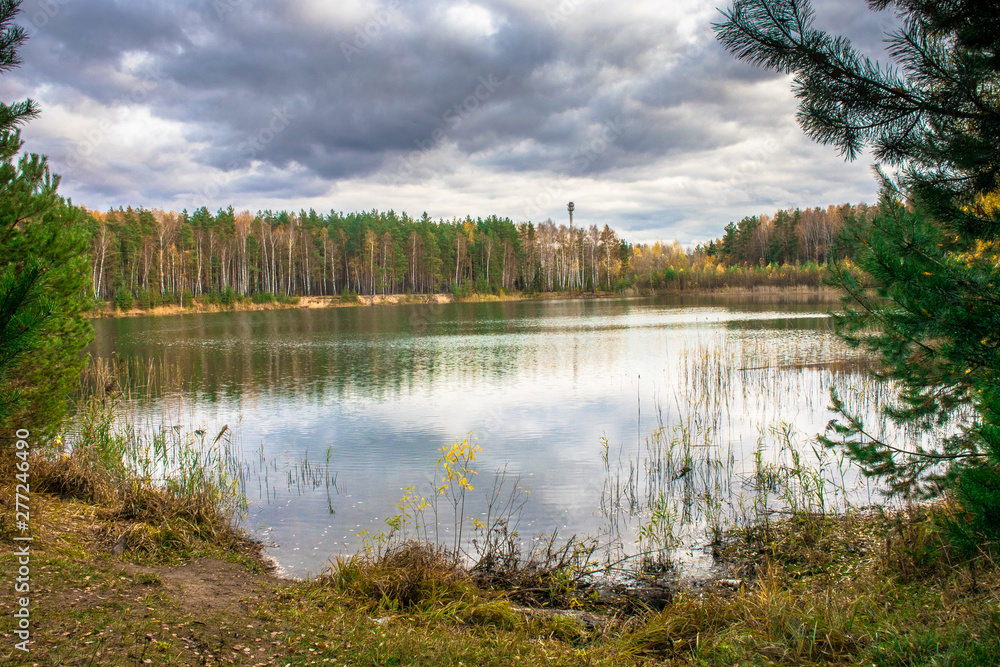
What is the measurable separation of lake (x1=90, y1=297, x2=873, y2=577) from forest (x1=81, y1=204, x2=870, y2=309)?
166 ft

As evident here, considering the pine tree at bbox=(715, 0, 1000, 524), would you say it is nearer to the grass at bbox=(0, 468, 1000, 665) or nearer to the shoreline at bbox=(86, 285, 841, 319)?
the grass at bbox=(0, 468, 1000, 665)

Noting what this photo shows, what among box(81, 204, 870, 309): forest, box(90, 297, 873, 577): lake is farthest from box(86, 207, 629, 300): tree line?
box(90, 297, 873, 577): lake

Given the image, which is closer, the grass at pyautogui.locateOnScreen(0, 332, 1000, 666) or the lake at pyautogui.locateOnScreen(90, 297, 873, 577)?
the grass at pyautogui.locateOnScreen(0, 332, 1000, 666)

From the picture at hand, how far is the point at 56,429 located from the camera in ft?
23.6

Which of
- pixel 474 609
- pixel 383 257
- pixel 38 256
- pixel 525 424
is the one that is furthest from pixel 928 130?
pixel 383 257

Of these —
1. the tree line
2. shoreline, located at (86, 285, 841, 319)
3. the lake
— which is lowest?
the lake

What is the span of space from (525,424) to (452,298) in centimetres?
7904

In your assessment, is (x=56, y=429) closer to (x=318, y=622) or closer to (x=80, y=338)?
(x=80, y=338)

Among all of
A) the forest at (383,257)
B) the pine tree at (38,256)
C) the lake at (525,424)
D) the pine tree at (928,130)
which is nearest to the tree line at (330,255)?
the forest at (383,257)

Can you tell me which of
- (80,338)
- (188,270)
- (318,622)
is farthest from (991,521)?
(188,270)

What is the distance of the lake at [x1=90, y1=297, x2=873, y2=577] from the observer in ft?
27.7

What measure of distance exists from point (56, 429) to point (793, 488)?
9.86 meters

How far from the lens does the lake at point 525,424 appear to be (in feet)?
27.7

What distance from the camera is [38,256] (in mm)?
5832
